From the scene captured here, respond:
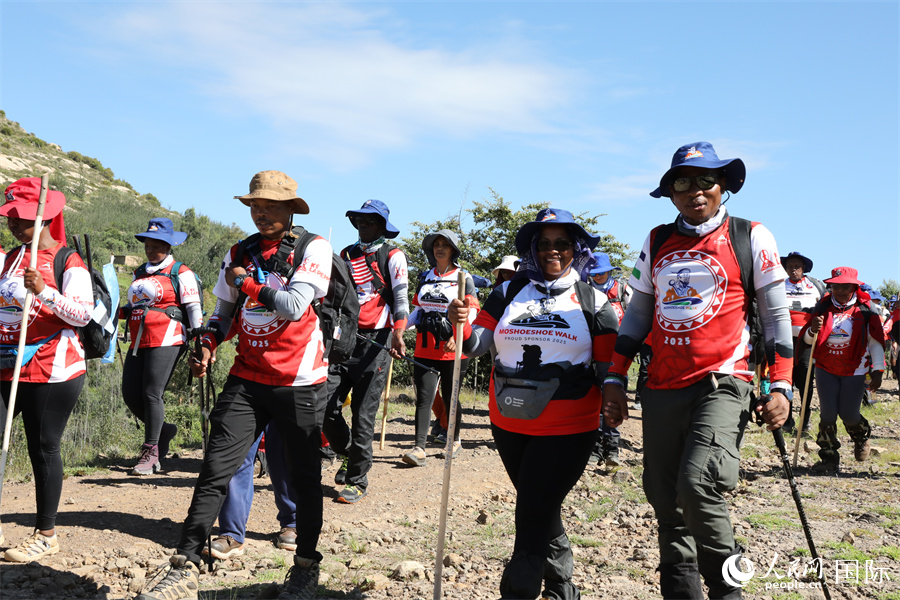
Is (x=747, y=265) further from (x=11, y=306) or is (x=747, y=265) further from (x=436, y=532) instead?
(x=11, y=306)

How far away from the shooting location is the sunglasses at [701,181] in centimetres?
396

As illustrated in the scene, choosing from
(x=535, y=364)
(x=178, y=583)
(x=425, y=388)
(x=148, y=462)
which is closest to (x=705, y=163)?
(x=535, y=364)

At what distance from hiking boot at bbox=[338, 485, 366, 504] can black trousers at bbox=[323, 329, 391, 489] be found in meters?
0.05

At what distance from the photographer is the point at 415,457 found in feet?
27.7

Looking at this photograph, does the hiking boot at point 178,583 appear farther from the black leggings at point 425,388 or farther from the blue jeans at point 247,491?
the black leggings at point 425,388

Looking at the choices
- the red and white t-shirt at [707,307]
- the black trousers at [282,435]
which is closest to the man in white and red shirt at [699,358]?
the red and white t-shirt at [707,307]

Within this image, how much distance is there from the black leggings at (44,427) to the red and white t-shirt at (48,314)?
78 millimetres

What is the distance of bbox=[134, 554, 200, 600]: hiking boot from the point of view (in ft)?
13.0

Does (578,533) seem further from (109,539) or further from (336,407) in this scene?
(109,539)

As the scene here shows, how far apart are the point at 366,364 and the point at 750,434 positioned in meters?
6.83

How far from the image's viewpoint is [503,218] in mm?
16203

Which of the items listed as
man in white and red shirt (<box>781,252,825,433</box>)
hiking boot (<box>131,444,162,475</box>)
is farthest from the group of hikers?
man in white and red shirt (<box>781,252,825,433</box>)

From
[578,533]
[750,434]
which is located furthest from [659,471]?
[750,434]

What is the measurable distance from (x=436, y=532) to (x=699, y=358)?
123 inches
